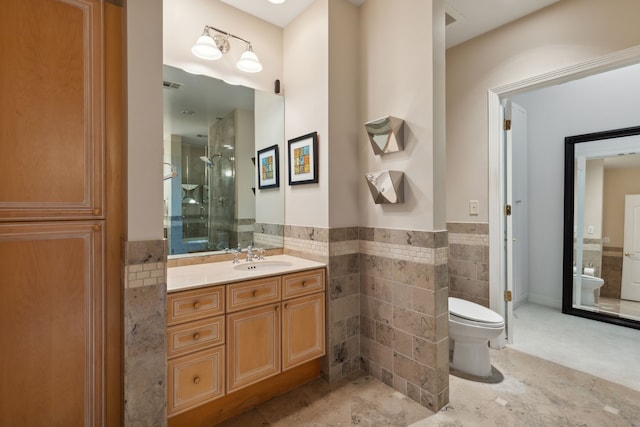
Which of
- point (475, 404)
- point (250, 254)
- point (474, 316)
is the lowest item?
point (475, 404)

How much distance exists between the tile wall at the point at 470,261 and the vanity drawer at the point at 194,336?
2.16 m

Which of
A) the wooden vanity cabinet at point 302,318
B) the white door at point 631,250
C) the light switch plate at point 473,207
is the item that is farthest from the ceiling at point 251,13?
the white door at point 631,250

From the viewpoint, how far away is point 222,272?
185 centimetres

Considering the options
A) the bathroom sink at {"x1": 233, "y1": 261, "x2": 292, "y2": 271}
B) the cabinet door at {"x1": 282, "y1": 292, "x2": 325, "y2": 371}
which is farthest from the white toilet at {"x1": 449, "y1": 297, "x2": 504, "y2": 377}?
the bathroom sink at {"x1": 233, "y1": 261, "x2": 292, "y2": 271}

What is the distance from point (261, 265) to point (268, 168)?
32.6 inches

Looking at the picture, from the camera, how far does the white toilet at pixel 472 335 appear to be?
2020 mm

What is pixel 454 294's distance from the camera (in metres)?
2.80

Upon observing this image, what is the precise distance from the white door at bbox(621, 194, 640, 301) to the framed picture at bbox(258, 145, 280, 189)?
12.0ft

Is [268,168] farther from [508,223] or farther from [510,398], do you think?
[510,398]

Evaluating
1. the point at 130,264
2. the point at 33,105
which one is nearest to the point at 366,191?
Result: the point at 130,264

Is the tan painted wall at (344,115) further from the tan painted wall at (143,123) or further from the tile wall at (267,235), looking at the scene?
the tan painted wall at (143,123)

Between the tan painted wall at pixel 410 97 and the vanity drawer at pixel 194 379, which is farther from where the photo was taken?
the tan painted wall at pixel 410 97

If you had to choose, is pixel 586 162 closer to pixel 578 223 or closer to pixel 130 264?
pixel 578 223

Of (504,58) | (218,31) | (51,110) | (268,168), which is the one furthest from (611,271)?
(51,110)
